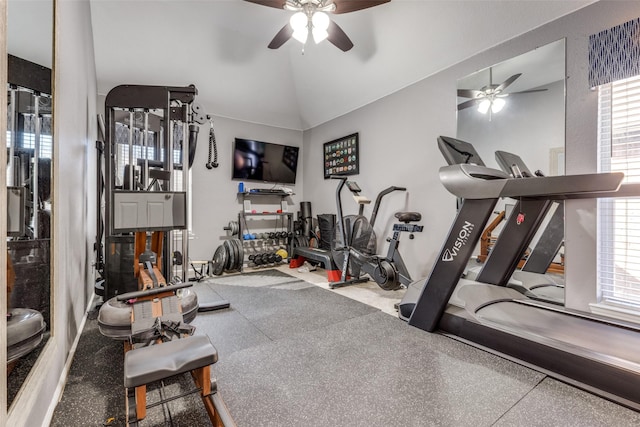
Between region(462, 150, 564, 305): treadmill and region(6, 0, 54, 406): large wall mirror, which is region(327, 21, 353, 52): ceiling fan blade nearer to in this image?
region(462, 150, 564, 305): treadmill

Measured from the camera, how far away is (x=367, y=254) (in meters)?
3.85

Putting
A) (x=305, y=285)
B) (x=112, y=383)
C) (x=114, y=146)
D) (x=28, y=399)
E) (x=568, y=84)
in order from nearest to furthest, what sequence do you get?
(x=28, y=399) < (x=112, y=383) < (x=568, y=84) < (x=114, y=146) < (x=305, y=285)

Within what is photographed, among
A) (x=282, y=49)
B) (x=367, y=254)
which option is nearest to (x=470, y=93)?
(x=367, y=254)

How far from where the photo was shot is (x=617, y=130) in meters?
2.39

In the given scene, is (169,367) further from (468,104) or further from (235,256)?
(468,104)

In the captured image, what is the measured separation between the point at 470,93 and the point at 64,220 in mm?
4060

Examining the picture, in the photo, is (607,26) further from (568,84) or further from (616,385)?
(616,385)

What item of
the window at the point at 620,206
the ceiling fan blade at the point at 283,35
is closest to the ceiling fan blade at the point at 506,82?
the window at the point at 620,206

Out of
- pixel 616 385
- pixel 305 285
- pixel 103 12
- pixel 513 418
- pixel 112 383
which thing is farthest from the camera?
pixel 305 285

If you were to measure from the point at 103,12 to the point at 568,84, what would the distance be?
5.19m

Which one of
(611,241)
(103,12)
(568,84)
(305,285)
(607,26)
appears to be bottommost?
(305,285)

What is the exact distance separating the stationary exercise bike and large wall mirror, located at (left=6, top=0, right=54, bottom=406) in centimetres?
303

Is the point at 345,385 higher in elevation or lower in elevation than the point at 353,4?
lower

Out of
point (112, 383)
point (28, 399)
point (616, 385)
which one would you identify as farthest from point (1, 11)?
point (616, 385)
